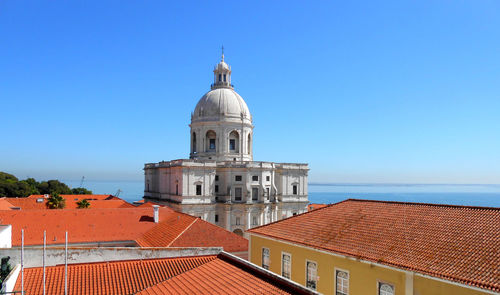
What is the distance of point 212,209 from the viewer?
55.1 metres

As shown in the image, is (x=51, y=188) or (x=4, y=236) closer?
(x=4, y=236)

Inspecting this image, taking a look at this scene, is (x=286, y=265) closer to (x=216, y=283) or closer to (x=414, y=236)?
(x=216, y=283)

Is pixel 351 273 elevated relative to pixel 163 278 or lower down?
elevated

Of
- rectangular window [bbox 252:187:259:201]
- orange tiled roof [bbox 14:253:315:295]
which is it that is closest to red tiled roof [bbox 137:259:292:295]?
orange tiled roof [bbox 14:253:315:295]

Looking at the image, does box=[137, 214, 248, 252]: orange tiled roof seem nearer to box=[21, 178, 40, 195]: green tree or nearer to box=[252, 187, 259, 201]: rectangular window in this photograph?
box=[252, 187, 259, 201]: rectangular window

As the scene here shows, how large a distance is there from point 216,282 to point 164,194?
148ft

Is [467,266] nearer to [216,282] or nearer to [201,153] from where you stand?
[216,282]

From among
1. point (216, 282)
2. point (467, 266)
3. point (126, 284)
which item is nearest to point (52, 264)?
point (126, 284)

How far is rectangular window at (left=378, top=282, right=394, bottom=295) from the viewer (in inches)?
572

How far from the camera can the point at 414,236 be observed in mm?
15984

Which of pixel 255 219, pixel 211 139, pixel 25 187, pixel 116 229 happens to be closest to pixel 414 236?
pixel 116 229

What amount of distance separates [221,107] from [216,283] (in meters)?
47.7

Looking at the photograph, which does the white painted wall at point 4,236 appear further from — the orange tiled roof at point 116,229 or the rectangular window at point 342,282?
the rectangular window at point 342,282

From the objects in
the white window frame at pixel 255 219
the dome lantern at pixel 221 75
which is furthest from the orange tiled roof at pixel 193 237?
the dome lantern at pixel 221 75
